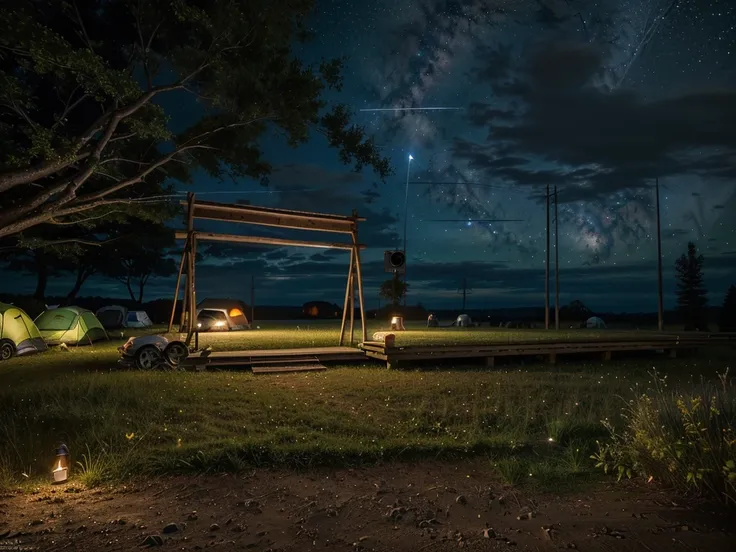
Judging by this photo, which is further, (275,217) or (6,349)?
(6,349)

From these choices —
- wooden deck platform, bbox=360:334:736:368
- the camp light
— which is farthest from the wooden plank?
the camp light

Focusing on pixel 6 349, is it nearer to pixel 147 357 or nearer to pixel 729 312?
pixel 147 357

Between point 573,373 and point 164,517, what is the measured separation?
39.0ft

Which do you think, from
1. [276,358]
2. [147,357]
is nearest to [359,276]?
[276,358]

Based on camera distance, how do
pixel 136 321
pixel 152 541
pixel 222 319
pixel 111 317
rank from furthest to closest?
1. pixel 136 321
2. pixel 111 317
3. pixel 222 319
4. pixel 152 541

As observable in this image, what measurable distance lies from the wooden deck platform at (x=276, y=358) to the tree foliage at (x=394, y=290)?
29.8 m

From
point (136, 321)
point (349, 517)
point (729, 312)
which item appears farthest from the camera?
point (729, 312)

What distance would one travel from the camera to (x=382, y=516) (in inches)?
182

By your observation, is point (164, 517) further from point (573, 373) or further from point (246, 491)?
point (573, 373)

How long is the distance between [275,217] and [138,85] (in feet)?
A: 16.8

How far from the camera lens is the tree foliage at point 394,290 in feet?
152

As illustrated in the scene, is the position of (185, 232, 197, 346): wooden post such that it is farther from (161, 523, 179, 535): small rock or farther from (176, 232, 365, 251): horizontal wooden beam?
(161, 523, 179, 535): small rock

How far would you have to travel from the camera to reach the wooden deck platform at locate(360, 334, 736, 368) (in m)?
14.2

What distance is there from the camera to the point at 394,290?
4516 cm
